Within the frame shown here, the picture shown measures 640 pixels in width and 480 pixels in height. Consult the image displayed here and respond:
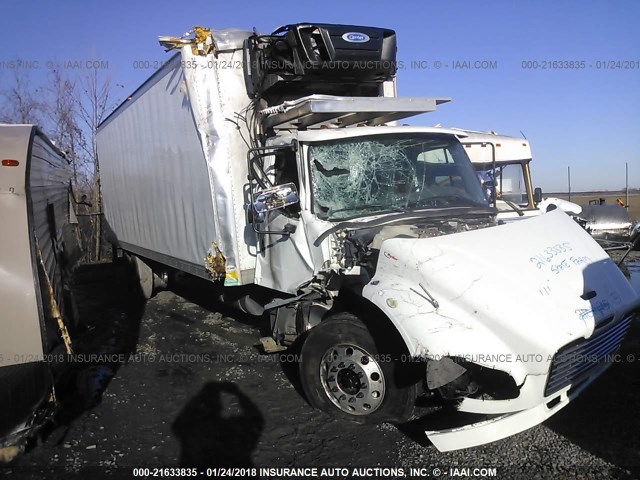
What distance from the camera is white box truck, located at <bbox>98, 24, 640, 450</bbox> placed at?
3578 mm

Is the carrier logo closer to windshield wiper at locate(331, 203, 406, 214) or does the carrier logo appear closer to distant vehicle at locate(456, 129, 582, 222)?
windshield wiper at locate(331, 203, 406, 214)

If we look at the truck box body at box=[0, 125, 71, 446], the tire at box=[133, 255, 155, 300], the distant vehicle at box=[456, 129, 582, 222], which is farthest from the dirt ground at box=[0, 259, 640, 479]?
the distant vehicle at box=[456, 129, 582, 222]

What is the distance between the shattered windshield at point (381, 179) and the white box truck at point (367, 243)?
0.02 metres

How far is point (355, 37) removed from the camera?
18.7ft

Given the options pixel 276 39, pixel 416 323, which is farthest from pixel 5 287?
pixel 276 39

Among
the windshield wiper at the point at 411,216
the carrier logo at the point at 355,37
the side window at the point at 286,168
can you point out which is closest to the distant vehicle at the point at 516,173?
the carrier logo at the point at 355,37

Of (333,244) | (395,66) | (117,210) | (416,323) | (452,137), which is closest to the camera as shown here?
(416,323)

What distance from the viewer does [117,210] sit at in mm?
11102

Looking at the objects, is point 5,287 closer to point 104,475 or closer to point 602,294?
point 104,475

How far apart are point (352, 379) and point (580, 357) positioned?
5.75 feet

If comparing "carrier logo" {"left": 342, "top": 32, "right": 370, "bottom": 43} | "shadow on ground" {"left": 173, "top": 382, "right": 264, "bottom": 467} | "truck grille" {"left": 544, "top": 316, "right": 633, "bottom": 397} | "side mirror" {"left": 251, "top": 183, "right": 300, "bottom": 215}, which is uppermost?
"carrier logo" {"left": 342, "top": 32, "right": 370, "bottom": 43}

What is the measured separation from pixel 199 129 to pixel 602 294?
433 centimetres

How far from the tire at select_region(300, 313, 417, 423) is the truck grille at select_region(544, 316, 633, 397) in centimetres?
103

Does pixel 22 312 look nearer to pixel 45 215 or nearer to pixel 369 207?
pixel 45 215
